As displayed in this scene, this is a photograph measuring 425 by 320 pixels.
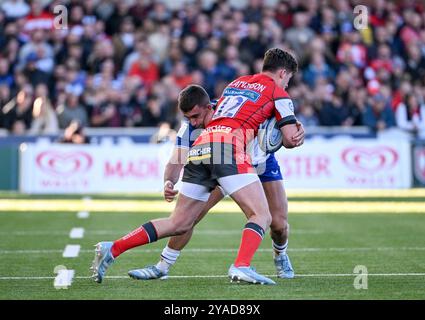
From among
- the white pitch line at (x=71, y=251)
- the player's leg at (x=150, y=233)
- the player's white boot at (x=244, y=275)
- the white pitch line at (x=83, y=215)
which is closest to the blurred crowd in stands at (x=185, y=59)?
the white pitch line at (x=83, y=215)

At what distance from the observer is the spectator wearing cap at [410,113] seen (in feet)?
80.8

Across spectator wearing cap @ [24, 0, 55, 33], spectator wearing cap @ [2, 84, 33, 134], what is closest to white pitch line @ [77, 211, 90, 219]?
spectator wearing cap @ [2, 84, 33, 134]

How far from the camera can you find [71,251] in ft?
39.4

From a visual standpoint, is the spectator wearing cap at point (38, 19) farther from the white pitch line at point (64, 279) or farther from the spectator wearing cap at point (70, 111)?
the white pitch line at point (64, 279)

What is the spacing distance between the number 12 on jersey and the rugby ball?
0.99 feet

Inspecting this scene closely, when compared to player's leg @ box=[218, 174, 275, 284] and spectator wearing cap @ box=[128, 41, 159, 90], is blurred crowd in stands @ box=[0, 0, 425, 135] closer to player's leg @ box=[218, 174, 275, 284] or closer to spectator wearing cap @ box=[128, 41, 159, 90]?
spectator wearing cap @ box=[128, 41, 159, 90]

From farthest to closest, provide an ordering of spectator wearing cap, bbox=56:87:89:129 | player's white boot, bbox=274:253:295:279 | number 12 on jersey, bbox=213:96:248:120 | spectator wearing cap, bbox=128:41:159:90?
spectator wearing cap, bbox=128:41:159:90 → spectator wearing cap, bbox=56:87:89:129 → player's white boot, bbox=274:253:295:279 → number 12 on jersey, bbox=213:96:248:120

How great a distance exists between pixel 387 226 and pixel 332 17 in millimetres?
A: 14053

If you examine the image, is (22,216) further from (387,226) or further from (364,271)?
(364,271)

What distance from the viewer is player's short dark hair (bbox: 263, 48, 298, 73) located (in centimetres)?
932

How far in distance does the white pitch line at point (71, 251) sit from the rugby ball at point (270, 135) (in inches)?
121

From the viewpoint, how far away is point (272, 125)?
931cm

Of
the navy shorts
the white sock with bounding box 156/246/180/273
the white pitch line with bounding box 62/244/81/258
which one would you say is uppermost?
the navy shorts
